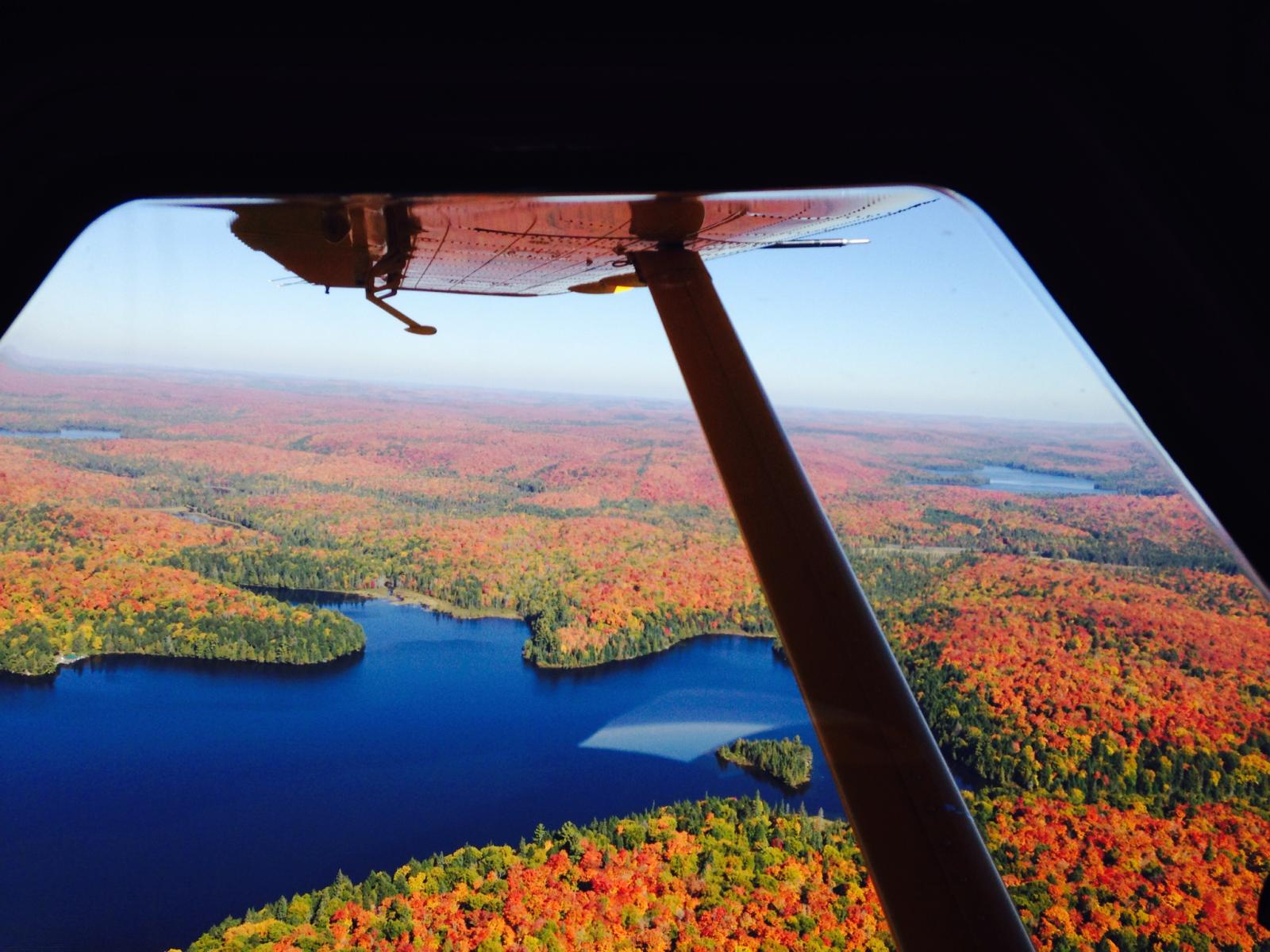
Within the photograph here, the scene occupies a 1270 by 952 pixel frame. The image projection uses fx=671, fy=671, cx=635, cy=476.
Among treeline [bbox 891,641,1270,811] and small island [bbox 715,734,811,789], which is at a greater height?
treeline [bbox 891,641,1270,811]

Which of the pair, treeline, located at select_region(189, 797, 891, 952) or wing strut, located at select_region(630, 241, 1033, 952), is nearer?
wing strut, located at select_region(630, 241, 1033, 952)

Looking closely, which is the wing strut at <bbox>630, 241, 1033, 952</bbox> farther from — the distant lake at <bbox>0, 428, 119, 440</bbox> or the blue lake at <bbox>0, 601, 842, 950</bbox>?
the blue lake at <bbox>0, 601, 842, 950</bbox>

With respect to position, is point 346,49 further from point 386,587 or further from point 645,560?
point 386,587

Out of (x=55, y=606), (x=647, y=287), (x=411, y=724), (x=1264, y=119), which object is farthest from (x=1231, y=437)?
(x=411, y=724)

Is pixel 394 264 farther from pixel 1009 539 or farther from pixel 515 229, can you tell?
pixel 1009 539

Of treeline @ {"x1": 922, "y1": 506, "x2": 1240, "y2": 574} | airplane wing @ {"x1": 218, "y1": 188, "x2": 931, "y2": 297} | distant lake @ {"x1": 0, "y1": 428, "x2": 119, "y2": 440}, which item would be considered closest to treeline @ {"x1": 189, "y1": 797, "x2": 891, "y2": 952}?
treeline @ {"x1": 922, "y1": 506, "x2": 1240, "y2": 574}

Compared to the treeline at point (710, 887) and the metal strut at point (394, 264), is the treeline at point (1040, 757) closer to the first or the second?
the treeline at point (710, 887)
